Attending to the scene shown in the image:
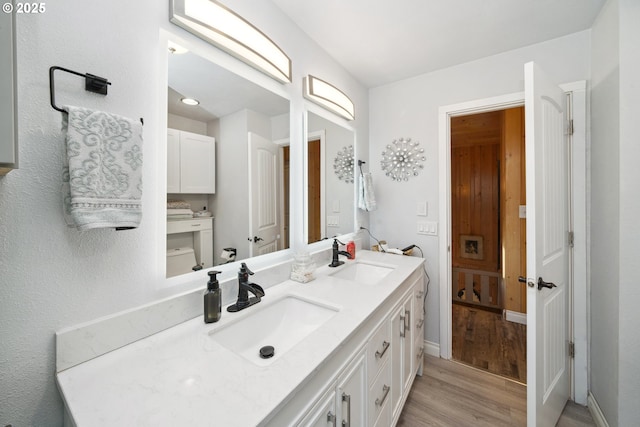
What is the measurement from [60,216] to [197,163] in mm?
466

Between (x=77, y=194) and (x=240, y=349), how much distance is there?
0.73 meters

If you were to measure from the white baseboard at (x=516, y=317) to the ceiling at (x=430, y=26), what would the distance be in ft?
8.33

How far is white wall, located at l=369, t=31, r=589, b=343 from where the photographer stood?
5.66ft

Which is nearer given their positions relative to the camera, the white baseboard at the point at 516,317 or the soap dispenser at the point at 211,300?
the soap dispenser at the point at 211,300

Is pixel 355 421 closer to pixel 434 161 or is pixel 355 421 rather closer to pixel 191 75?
pixel 191 75

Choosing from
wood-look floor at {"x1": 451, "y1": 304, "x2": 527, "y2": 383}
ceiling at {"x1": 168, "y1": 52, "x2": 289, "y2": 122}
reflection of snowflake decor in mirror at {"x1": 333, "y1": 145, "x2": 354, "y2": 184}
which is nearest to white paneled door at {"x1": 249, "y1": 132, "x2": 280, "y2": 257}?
ceiling at {"x1": 168, "y1": 52, "x2": 289, "y2": 122}

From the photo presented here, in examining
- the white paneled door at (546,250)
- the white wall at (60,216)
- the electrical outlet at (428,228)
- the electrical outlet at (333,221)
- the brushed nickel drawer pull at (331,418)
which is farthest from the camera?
the electrical outlet at (428,228)

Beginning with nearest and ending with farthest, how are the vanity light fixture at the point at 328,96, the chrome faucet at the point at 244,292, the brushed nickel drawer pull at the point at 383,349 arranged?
the chrome faucet at the point at 244,292
the brushed nickel drawer pull at the point at 383,349
the vanity light fixture at the point at 328,96

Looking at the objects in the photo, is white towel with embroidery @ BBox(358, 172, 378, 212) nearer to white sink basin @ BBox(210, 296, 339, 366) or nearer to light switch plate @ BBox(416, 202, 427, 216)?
light switch plate @ BBox(416, 202, 427, 216)

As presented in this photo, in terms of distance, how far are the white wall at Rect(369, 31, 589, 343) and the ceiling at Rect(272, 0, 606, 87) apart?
0.09 m

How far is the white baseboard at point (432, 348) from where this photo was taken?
2.14m

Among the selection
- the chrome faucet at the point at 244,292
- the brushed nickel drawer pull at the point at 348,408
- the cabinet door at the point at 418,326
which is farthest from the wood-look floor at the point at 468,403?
the chrome faucet at the point at 244,292

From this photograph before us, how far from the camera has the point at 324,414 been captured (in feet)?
2.50

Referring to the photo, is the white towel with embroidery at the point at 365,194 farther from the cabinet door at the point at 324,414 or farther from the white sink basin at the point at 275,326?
the cabinet door at the point at 324,414
